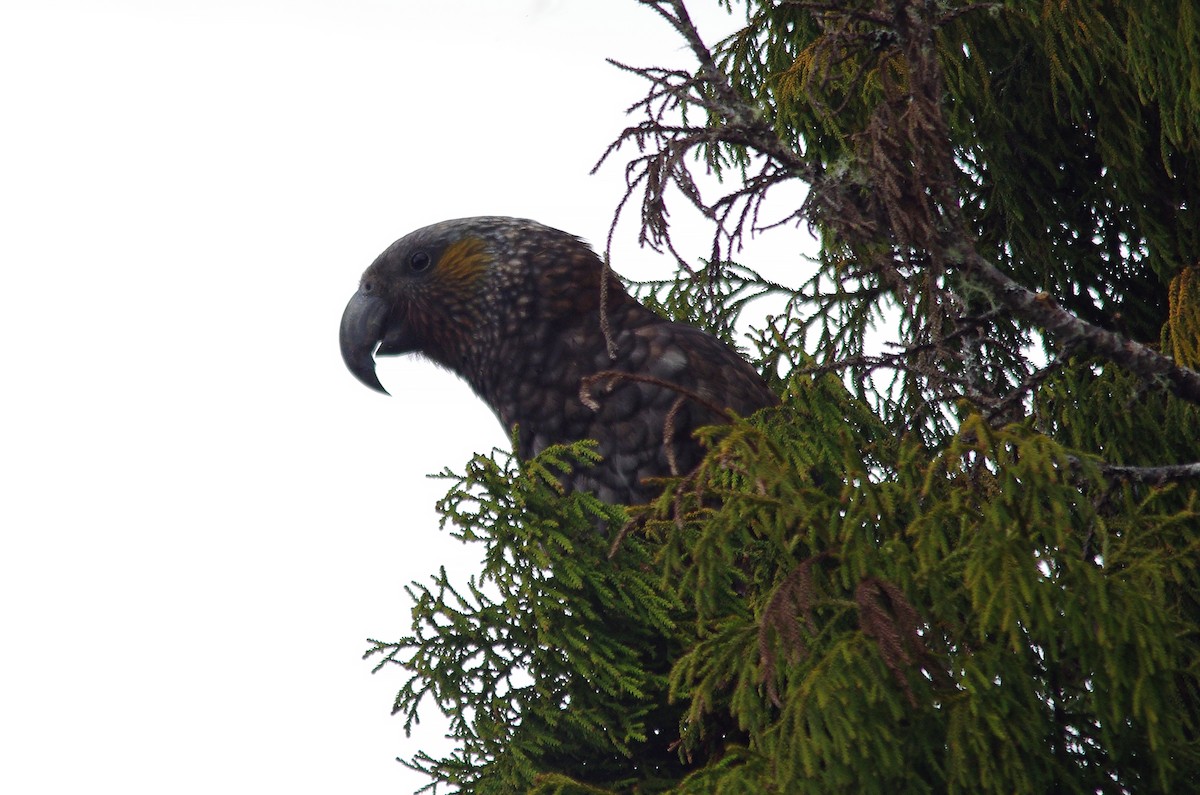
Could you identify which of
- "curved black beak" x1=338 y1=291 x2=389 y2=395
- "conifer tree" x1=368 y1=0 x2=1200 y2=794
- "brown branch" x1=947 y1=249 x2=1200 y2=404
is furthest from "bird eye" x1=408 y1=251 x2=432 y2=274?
"brown branch" x1=947 y1=249 x2=1200 y2=404

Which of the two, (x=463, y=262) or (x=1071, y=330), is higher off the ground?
(x=463, y=262)

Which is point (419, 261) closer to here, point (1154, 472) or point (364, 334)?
point (364, 334)

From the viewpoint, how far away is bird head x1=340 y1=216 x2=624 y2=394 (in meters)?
4.01

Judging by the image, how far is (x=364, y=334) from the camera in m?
4.24

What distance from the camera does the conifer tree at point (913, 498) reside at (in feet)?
6.15

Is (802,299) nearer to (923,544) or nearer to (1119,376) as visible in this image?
(1119,376)

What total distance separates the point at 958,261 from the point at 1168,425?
1.00 m

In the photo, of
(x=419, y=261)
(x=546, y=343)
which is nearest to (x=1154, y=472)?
(x=546, y=343)

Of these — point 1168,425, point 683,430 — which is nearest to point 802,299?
point 683,430

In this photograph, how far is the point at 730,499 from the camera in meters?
2.00

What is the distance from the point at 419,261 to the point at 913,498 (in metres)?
2.56

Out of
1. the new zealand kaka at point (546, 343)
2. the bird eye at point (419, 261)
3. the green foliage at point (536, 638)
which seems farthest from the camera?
the bird eye at point (419, 261)

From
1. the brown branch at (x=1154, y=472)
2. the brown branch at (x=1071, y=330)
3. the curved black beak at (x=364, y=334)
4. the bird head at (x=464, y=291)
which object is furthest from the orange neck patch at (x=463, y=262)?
the brown branch at (x=1154, y=472)

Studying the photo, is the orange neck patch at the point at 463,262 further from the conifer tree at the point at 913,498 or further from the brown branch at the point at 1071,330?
the brown branch at the point at 1071,330
